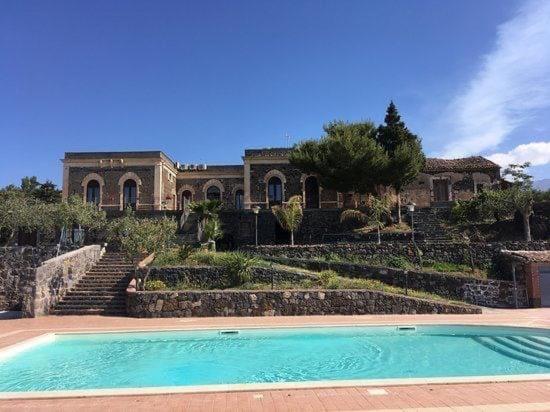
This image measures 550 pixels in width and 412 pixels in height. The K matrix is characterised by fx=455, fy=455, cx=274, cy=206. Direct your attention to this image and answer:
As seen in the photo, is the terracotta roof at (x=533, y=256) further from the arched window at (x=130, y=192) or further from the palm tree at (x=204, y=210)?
the arched window at (x=130, y=192)

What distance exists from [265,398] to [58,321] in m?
10.5

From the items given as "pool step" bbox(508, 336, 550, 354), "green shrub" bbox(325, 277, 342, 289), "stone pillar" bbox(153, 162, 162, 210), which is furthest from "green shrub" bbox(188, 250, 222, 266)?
"stone pillar" bbox(153, 162, 162, 210)

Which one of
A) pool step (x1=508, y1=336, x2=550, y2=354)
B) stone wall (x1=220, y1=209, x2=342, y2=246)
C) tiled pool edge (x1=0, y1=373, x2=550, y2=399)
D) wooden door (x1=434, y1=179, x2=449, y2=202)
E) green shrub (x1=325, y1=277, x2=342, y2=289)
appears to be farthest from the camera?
wooden door (x1=434, y1=179, x2=449, y2=202)

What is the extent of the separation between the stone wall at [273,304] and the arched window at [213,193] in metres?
21.9

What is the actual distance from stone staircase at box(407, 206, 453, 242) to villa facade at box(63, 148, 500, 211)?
5.35 m

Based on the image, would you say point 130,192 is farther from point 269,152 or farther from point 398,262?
point 398,262

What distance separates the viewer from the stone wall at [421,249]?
19.9 meters

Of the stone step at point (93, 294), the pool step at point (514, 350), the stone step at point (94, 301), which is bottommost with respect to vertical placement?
the pool step at point (514, 350)

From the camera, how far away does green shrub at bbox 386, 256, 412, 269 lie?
19578 mm

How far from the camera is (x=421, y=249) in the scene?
68.7ft

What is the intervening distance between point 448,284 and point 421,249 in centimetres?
375

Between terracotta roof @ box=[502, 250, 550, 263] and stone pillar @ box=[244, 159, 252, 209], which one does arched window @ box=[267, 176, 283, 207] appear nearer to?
stone pillar @ box=[244, 159, 252, 209]

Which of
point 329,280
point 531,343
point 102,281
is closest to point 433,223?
point 329,280

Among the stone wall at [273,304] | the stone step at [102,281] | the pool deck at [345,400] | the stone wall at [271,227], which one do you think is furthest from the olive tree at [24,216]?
the pool deck at [345,400]
